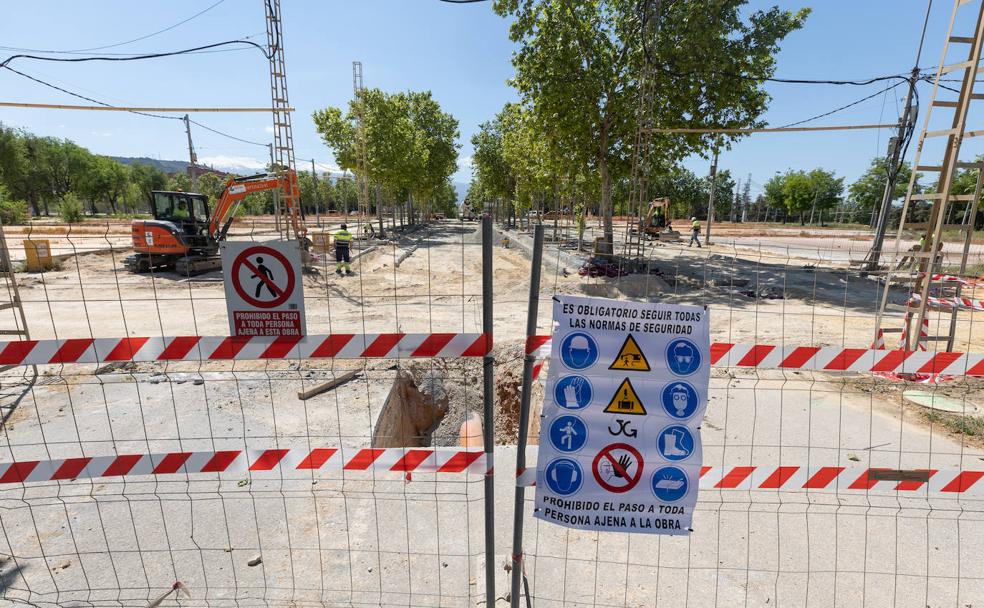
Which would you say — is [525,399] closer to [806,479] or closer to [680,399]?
[680,399]

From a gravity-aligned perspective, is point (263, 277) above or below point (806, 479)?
above

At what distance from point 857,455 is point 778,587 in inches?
89.4

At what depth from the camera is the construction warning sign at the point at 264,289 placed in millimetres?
2461

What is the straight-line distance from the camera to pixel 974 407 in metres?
5.44

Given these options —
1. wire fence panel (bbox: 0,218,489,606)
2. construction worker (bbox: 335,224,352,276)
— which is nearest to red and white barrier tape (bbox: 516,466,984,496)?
wire fence panel (bbox: 0,218,489,606)

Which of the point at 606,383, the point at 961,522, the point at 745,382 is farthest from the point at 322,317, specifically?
the point at 961,522

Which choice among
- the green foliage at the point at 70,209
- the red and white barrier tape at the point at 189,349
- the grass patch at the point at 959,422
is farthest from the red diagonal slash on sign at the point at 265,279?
the green foliage at the point at 70,209

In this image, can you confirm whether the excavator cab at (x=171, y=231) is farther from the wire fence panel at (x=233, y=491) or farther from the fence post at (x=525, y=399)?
the fence post at (x=525, y=399)

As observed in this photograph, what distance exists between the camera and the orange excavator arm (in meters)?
15.1

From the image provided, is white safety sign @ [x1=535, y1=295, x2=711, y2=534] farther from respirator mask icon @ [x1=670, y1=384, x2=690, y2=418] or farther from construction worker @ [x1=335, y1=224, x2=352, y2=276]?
construction worker @ [x1=335, y1=224, x2=352, y2=276]

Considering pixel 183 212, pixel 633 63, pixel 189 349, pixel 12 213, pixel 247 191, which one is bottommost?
pixel 189 349

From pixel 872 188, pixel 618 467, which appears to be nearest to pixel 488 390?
pixel 618 467

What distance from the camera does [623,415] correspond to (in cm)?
220

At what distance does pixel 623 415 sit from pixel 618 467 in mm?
288
